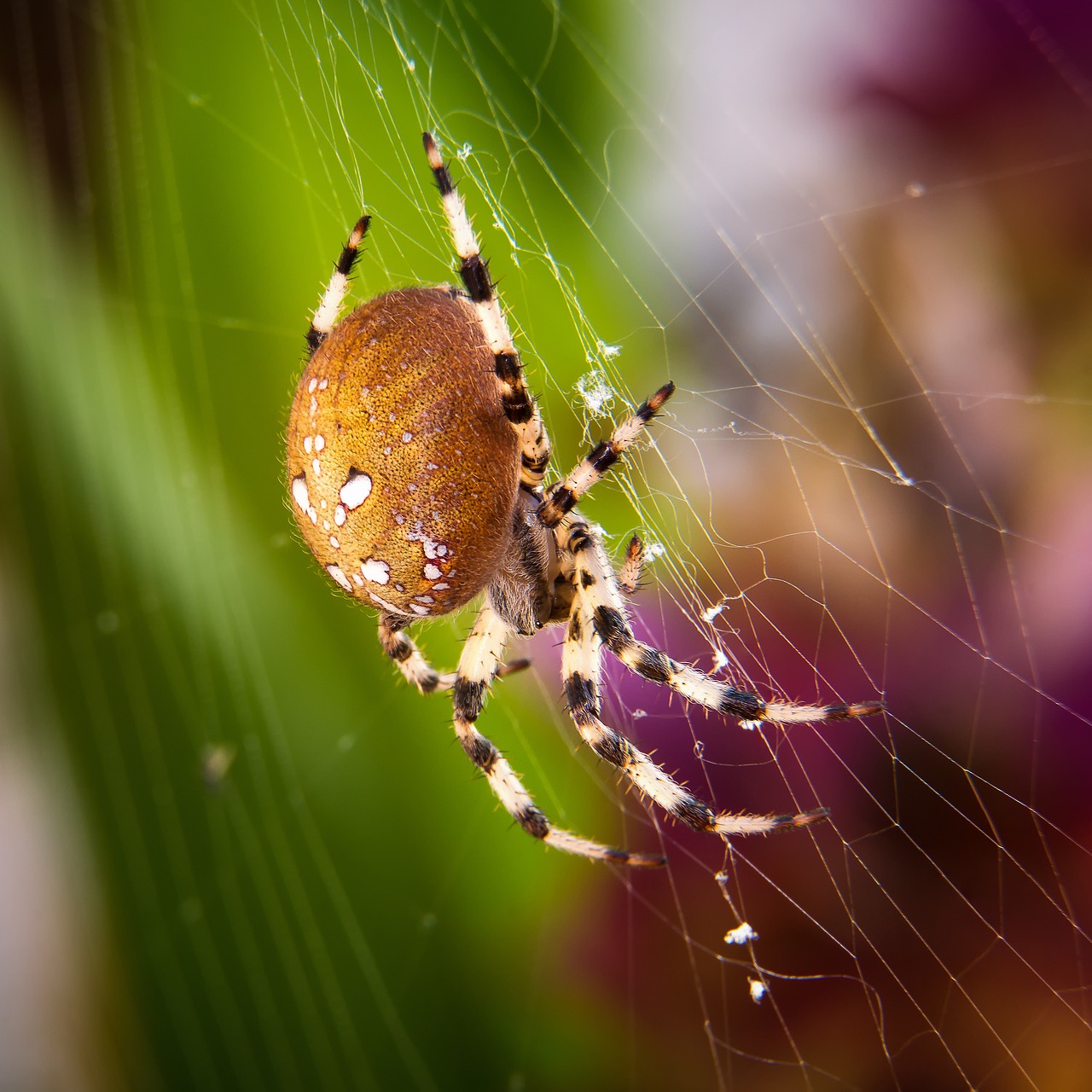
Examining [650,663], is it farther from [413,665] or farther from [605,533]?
[413,665]

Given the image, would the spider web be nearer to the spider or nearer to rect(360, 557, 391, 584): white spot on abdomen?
the spider

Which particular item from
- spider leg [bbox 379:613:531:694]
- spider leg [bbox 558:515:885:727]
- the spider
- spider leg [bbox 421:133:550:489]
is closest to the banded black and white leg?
spider leg [bbox 379:613:531:694]

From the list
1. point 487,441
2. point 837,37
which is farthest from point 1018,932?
point 837,37

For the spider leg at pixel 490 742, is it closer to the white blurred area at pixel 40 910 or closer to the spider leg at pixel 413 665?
the spider leg at pixel 413 665

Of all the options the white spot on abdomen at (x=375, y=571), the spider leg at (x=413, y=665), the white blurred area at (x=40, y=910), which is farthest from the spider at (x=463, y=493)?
the white blurred area at (x=40, y=910)

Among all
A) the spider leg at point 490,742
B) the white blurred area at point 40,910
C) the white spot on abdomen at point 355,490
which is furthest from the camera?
the white blurred area at point 40,910

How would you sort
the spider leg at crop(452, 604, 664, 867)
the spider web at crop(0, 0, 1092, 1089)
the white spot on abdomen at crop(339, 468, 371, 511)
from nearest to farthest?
the spider web at crop(0, 0, 1092, 1089)
the white spot on abdomen at crop(339, 468, 371, 511)
the spider leg at crop(452, 604, 664, 867)
